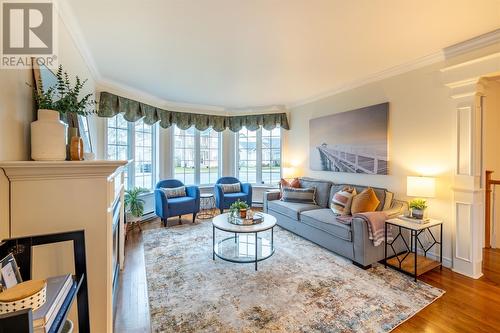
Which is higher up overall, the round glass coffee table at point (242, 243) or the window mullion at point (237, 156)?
the window mullion at point (237, 156)

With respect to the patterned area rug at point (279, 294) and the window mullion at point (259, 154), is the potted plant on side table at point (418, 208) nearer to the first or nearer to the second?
the patterned area rug at point (279, 294)

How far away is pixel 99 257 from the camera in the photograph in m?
1.45

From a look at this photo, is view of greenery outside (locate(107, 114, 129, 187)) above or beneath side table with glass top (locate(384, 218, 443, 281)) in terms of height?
above

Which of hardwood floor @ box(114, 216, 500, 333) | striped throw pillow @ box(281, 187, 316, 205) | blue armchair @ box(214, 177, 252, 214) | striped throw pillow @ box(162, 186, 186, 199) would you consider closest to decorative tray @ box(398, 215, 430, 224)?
hardwood floor @ box(114, 216, 500, 333)

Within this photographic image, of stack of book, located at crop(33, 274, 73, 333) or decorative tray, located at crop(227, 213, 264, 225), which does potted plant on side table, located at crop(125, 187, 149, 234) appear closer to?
decorative tray, located at crop(227, 213, 264, 225)

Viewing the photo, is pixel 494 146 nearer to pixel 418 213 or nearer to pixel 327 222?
pixel 418 213

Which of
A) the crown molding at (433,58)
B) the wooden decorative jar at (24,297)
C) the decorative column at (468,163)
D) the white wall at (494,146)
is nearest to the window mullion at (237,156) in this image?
the crown molding at (433,58)

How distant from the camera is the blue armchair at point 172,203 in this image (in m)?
4.46

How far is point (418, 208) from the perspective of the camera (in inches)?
113

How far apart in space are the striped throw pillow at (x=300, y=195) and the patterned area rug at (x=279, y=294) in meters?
1.08

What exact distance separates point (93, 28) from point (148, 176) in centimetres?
333

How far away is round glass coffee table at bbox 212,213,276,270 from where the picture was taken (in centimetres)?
296

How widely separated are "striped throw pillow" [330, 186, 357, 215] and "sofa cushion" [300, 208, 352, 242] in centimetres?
10

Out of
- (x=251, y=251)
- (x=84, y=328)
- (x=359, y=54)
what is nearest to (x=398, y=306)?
(x=251, y=251)
